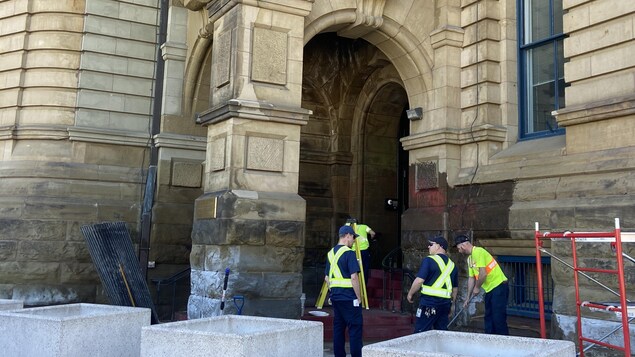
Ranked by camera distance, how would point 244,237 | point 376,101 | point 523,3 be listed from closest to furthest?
point 244,237 → point 523,3 → point 376,101

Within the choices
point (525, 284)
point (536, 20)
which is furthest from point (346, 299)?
point (536, 20)

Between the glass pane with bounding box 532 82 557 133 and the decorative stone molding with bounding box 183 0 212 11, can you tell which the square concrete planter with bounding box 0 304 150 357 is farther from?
the decorative stone molding with bounding box 183 0 212 11

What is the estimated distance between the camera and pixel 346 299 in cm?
799

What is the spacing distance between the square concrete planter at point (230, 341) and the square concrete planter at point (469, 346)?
3.30 ft

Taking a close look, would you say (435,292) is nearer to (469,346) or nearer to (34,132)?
(469,346)

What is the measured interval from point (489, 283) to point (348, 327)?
2.54 meters

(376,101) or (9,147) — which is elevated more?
(376,101)

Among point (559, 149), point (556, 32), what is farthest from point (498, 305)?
point (556, 32)

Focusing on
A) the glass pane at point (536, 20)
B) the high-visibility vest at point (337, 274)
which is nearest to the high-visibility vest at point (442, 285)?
the high-visibility vest at point (337, 274)

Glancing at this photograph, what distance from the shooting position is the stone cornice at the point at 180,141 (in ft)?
48.3

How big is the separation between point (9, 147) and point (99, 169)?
84.4 inches

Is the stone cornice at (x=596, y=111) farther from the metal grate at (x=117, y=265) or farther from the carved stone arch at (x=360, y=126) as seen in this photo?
the metal grate at (x=117, y=265)

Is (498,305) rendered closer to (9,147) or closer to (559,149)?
(559,149)

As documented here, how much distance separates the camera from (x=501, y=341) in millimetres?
5207
